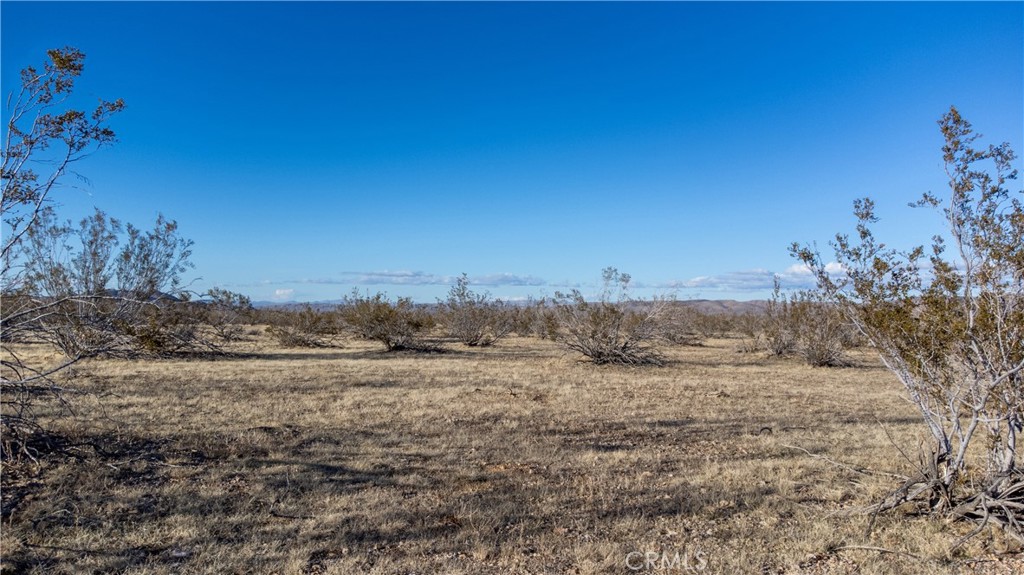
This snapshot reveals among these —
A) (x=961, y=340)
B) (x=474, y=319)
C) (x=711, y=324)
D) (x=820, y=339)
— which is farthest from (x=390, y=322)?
(x=711, y=324)

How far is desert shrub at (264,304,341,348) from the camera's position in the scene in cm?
2327

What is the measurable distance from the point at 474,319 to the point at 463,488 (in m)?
19.9

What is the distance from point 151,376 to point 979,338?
48.4 feet

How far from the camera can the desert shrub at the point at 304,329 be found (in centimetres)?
2327

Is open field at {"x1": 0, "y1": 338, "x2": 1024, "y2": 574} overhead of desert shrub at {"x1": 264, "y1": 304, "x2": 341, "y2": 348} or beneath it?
beneath

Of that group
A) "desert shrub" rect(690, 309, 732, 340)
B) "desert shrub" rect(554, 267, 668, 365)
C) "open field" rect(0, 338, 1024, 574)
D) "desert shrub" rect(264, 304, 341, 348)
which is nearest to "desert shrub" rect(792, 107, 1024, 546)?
"open field" rect(0, 338, 1024, 574)

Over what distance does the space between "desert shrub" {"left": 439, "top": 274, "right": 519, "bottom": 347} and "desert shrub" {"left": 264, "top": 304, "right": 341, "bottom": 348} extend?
570cm

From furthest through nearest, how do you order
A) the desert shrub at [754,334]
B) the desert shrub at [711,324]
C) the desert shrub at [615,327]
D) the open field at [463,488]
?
the desert shrub at [711,324] < the desert shrub at [754,334] < the desert shrub at [615,327] < the open field at [463,488]

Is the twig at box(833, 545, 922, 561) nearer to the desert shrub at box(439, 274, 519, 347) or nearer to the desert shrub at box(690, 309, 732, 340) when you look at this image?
the desert shrub at box(439, 274, 519, 347)

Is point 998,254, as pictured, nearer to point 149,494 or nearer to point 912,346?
point 912,346

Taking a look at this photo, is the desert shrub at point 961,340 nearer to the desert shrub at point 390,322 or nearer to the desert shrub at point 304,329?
the desert shrub at point 390,322

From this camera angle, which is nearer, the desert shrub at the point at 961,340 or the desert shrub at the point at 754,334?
the desert shrub at the point at 961,340

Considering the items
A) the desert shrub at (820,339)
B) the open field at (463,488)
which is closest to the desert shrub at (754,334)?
the desert shrub at (820,339)

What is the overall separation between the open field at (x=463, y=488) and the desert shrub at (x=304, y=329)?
12.1m
